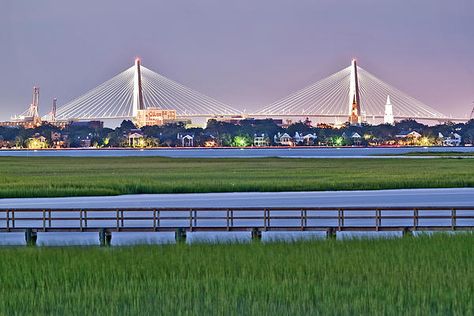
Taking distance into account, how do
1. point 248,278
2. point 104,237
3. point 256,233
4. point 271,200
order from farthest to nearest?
point 271,200 < point 256,233 < point 104,237 < point 248,278

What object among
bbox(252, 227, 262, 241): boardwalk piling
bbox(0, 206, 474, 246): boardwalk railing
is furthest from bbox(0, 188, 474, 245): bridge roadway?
bbox(252, 227, 262, 241): boardwalk piling

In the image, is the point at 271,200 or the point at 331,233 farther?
the point at 271,200

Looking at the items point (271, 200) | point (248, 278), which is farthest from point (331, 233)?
point (271, 200)

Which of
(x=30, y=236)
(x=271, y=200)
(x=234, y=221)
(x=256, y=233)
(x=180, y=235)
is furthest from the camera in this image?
(x=271, y=200)

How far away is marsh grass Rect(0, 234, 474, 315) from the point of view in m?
17.8

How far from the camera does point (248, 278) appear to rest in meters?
20.6

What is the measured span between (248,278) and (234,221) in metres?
18.1

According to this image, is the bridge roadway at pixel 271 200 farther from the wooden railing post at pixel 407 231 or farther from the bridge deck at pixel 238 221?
the wooden railing post at pixel 407 231

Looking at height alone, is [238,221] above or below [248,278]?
above

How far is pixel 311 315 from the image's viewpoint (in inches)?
671

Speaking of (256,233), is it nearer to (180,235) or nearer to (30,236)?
(180,235)

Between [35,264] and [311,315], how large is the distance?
7652mm

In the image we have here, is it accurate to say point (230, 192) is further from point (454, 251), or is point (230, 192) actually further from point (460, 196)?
point (454, 251)

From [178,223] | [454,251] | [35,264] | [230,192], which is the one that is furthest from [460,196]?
[35,264]
